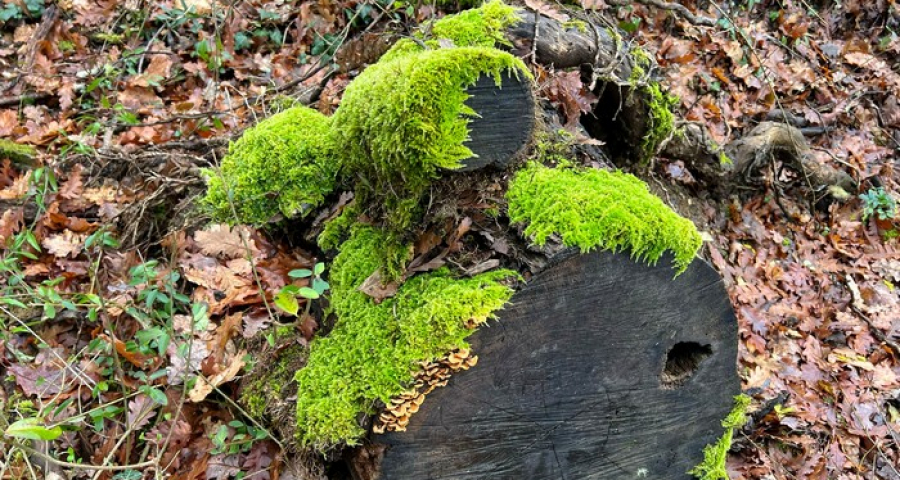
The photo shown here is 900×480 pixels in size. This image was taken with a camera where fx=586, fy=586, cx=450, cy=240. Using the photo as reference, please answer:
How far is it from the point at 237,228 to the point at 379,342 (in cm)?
129

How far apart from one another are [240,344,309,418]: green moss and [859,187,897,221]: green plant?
5.36 m

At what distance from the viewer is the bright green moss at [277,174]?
3.05 m

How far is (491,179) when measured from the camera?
2447 mm

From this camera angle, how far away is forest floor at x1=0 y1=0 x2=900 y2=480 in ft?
9.28

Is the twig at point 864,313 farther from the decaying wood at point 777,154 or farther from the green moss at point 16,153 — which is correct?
the green moss at point 16,153

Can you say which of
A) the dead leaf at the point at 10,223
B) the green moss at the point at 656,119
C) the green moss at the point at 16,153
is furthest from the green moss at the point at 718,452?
the green moss at the point at 16,153

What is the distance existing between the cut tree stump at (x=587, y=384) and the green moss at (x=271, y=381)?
646 millimetres

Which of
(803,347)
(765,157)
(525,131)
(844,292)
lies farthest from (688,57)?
(525,131)

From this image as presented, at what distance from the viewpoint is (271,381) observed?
9.04 feet

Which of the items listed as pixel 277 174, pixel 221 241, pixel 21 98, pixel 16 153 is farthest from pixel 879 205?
pixel 21 98

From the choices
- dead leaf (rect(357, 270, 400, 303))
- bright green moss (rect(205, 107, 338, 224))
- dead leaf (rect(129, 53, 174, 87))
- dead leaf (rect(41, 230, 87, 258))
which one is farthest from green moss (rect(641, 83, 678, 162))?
dead leaf (rect(129, 53, 174, 87))

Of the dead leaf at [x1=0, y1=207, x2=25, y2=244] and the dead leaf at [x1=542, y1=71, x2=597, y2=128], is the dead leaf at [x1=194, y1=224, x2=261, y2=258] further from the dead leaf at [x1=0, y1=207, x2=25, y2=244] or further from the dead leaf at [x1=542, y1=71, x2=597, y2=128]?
the dead leaf at [x1=542, y1=71, x2=597, y2=128]

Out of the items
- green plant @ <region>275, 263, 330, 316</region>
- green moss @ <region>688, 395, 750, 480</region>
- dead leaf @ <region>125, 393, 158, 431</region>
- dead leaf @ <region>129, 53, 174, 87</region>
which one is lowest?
green moss @ <region>688, 395, 750, 480</region>

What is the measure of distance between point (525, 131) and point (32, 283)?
298cm
